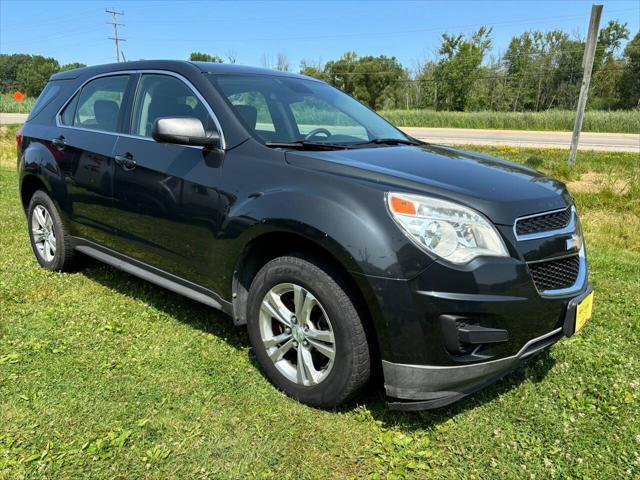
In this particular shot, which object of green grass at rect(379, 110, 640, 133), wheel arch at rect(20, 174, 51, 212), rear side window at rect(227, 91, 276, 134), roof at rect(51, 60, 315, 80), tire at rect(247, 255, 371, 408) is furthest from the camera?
green grass at rect(379, 110, 640, 133)

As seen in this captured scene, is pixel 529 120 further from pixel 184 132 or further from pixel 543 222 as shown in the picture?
pixel 184 132

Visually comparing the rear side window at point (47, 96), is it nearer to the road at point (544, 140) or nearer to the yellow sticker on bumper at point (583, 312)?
the yellow sticker on bumper at point (583, 312)

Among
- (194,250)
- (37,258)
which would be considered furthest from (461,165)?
(37,258)

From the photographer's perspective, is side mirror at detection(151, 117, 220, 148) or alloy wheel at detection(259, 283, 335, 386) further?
side mirror at detection(151, 117, 220, 148)

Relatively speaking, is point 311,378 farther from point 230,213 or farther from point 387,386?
point 230,213

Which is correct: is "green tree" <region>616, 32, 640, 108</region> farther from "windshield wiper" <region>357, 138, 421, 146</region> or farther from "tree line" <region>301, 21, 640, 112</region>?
"windshield wiper" <region>357, 138, 421, 146</region>

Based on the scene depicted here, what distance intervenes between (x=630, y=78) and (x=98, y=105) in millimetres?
63860

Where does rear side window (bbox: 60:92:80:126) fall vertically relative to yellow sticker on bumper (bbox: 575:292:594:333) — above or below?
above

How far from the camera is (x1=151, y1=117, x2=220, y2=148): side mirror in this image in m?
2.80

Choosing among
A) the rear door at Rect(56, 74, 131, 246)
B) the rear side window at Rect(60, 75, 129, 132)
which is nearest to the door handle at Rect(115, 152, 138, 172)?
the rear door at Rect(56, 74, 131, 246)

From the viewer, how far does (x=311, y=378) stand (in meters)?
2.56

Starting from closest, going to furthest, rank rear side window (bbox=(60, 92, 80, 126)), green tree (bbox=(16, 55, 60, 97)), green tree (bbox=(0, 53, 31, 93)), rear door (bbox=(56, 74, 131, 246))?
rear door (bbox=(56, 74, 131, 246))
rear side window (bbox=(60, 92, 80, 126))
green tree (bbox=(16, 55, 60, 97))
green tree (bbox=(0, 53, 31, 93))

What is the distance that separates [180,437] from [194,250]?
1064 mm

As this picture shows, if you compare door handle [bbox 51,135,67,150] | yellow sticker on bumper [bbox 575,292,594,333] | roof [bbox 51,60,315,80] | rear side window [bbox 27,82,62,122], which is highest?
roof [bbox 51,60,315,80]
